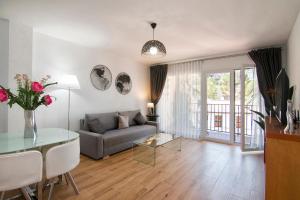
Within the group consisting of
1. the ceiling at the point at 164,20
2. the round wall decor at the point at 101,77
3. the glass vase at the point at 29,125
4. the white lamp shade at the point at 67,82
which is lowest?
the glass vase at the point at 29,125

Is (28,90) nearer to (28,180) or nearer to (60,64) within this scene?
(28,180)

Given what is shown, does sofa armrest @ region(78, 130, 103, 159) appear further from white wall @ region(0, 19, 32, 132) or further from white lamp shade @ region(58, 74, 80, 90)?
white wall @ region(0, 19, 32, 132)

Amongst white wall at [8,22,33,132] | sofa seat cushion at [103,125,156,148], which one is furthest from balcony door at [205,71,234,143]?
white wall at [8,22,33,132]

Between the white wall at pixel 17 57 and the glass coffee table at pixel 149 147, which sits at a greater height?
the white wall at pixel 17 57

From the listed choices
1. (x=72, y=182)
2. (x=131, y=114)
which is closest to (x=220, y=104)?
(x=131, y=114)

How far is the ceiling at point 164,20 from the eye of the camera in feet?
6.97

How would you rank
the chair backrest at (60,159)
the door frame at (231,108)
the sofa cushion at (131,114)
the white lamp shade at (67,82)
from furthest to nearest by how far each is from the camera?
the sofa cushion at (131,114), the door frame at (231,108), the white lamp shade at (67,82), the chair backrest at (60,159)

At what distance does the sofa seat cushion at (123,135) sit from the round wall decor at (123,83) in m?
1.32

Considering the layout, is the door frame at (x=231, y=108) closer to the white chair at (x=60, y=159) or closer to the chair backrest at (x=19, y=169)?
the white chair at (x=60, y=159)

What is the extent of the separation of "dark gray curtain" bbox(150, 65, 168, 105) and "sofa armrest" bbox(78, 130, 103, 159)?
284 cm

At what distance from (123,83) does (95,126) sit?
1.73 meters

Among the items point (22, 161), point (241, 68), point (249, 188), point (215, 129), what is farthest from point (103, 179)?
point (215, 129)

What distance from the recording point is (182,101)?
17.0 ft

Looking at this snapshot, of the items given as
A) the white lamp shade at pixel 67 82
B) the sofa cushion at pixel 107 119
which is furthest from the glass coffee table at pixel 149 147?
the white lamp shade at pixel 67 82
